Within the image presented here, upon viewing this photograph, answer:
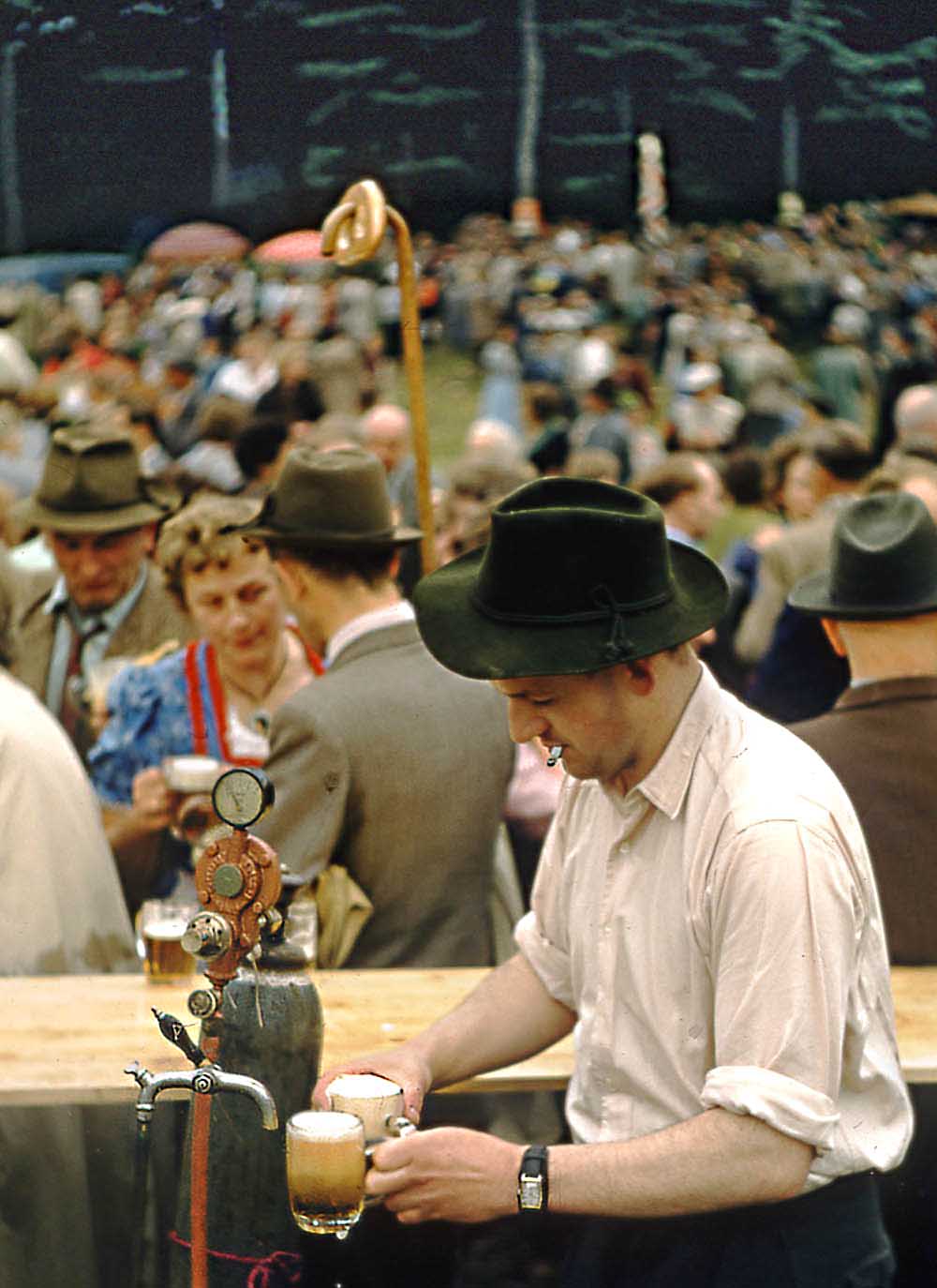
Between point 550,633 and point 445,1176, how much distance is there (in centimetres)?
65

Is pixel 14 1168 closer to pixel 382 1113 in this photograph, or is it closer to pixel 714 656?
pixel 382 1113

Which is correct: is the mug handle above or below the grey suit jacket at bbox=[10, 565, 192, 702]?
above

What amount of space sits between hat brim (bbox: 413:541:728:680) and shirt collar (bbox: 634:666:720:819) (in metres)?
0.09

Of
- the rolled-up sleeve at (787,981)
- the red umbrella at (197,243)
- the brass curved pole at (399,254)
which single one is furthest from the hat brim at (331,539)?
the red umbrella at (197,243)

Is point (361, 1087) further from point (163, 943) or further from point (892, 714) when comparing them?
point (892, 714)

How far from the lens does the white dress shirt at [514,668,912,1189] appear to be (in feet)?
6.68

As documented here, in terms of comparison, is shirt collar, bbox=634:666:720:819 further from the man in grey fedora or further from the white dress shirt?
the man in grey fedora

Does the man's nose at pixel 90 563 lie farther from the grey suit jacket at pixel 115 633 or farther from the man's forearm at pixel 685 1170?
the man's forearm at pixel 685 1170

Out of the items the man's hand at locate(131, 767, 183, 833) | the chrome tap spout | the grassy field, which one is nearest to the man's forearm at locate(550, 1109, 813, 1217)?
the chrome tap spout

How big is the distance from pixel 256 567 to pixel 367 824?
43.9 inches

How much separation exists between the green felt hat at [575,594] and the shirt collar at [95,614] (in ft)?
9.21

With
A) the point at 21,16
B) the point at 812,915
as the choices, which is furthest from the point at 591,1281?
the point at 21,16

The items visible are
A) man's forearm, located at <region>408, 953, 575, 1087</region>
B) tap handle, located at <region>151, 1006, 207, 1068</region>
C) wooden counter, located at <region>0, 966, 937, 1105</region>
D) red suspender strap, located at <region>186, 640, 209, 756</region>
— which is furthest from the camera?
red suspender strap, located at <region>186, 640, 209, 756</region>

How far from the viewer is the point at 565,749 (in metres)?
2.23
